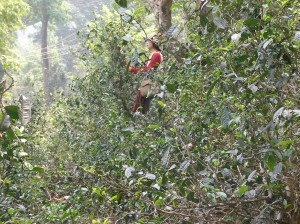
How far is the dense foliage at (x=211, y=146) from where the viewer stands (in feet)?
7.24

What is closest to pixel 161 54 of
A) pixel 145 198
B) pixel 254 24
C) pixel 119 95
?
pixel 119 95

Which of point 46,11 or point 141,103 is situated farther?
point 46,11

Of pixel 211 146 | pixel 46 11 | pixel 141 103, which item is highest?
pixel 211 146

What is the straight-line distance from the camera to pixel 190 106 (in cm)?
330

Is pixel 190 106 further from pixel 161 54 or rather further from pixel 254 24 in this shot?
pixel 161 54

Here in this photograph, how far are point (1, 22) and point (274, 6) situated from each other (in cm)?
1237

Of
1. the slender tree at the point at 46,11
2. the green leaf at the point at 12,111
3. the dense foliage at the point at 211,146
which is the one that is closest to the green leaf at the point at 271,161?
the dense foliage at the point at 211,146

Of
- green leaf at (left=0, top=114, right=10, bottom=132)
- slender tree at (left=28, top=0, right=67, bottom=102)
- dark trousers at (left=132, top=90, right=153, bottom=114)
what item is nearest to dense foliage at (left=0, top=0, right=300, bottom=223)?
green leaf at (left=0, top=114, right=10, bottom=132)

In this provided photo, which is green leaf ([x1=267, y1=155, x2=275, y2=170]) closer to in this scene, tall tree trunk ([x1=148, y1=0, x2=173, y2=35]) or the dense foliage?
the dense foliage

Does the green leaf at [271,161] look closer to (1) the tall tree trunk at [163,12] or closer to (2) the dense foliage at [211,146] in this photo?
(2) the dense foliage at [211,146]

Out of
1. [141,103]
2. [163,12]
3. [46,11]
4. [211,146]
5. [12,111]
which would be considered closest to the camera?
[12,111]

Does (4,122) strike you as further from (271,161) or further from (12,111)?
(271,161)

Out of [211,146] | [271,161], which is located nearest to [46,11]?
[211,146]

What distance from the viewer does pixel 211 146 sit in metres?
3.15
